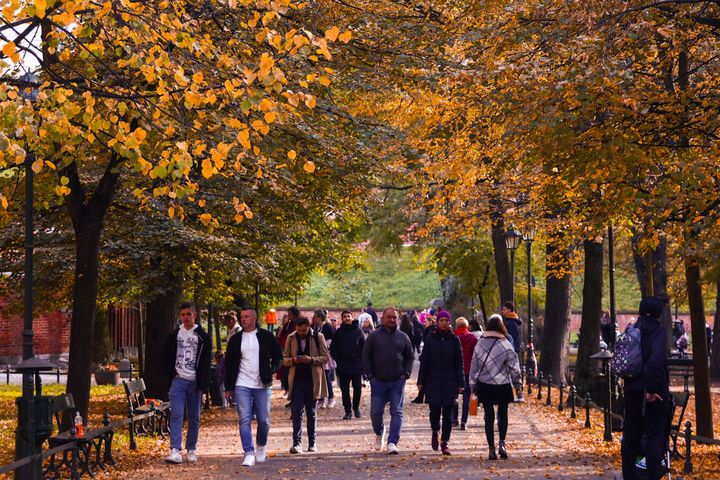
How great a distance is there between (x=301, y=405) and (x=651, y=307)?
20.1ft

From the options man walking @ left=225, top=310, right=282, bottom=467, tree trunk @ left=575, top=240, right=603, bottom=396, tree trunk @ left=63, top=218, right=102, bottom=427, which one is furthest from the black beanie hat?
tree trunk @ left=575, top=240, right=603, bottom=396

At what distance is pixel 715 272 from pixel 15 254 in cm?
1246

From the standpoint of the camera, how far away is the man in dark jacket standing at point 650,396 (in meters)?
10.9

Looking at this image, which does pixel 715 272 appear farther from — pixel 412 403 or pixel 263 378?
pixel 412 403

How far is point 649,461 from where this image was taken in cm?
1092

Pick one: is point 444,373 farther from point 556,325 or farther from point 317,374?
point 556,325

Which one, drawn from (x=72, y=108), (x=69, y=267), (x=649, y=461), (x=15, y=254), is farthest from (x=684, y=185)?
(x=15, y=254)

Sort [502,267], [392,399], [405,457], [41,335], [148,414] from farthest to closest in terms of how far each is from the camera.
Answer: [41,335] < [502,267] < [148,414] < [392,399] < [405,457]

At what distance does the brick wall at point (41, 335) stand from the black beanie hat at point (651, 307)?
33.7 m

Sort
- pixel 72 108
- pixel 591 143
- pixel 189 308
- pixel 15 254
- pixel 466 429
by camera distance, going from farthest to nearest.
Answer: pixel 15 254 → pixel 466 429 → pixel 189 308 → pixel 591 143 → pixel 72 108

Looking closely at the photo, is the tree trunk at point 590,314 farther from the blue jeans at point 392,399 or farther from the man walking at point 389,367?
the blue jeans at point 392,399

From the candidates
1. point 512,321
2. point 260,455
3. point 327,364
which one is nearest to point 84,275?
point 260,455

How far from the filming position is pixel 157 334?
22.4 meters

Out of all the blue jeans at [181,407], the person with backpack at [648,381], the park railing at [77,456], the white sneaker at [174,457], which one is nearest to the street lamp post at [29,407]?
the park railing at [77,456]
